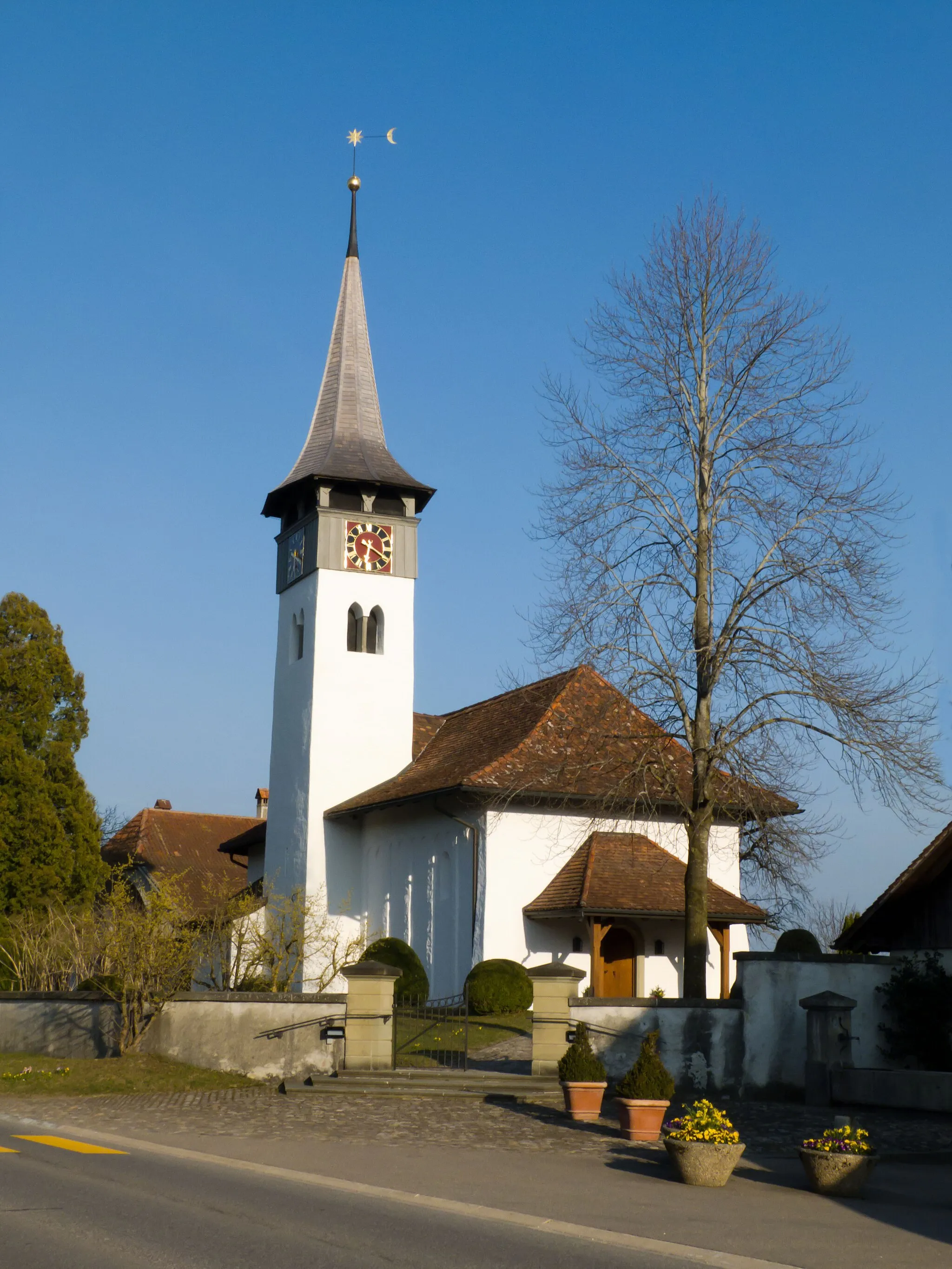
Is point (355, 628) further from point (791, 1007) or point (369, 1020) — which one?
point (791, 1007)

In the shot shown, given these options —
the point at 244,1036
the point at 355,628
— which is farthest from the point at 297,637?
the point at 244,1036

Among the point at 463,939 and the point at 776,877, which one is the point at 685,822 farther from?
the point at 463,939

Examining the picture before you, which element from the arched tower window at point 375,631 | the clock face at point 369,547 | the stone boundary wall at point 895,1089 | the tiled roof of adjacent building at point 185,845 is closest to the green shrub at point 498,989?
the stone boundary wall at point 895,1089

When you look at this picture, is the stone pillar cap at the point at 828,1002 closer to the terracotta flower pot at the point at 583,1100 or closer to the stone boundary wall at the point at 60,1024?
the terracotta flower pot at the point at 583,1100

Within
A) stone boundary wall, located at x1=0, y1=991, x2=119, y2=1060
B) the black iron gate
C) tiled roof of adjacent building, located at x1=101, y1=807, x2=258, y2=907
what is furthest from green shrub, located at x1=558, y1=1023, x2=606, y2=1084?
tiled roof of adjacent building, located at x1=101, y1=807, x2=258, y2=907

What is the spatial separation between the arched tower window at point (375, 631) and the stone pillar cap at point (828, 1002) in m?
20.9

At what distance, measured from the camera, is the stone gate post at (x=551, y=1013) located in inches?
754

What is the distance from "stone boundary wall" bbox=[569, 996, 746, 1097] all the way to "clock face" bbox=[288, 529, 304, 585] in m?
21.7

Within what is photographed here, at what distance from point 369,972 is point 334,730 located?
16.7 metres

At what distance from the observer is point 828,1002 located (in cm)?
1866

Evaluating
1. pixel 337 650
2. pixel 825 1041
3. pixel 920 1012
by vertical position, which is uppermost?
pixel 337 650

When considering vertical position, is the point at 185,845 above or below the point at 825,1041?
above

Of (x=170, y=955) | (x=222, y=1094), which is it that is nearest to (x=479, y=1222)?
(x=222, y=1094)

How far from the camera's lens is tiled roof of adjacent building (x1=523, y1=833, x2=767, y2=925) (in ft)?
91.7
